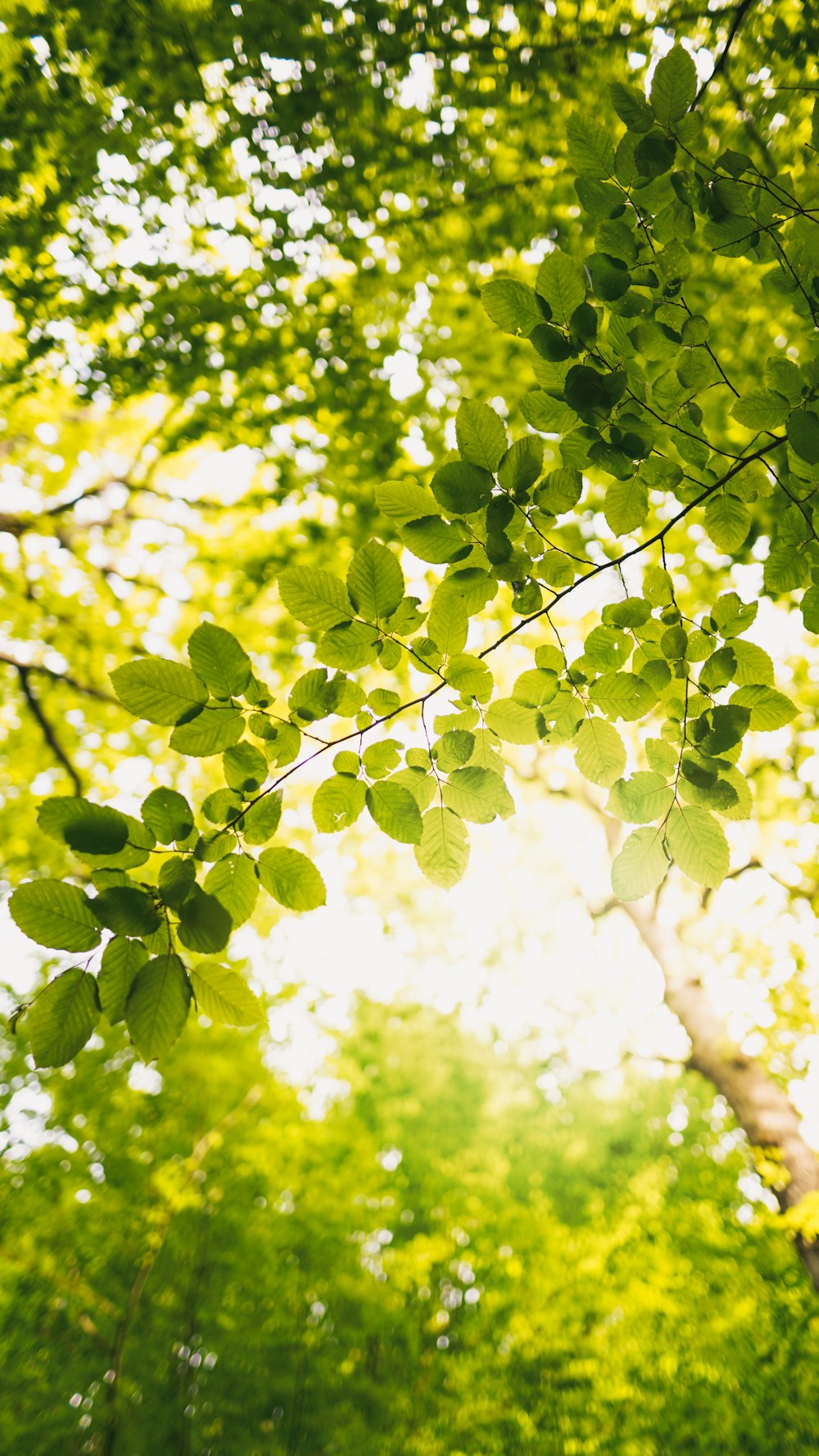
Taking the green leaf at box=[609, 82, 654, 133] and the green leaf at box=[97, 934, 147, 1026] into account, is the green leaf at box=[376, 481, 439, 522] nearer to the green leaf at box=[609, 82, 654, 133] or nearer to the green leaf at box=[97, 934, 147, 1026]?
the green leaf at box=[609, 82, 654, 133]

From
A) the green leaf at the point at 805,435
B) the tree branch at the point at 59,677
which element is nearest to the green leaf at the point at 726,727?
the green leaf at the point at 805,435

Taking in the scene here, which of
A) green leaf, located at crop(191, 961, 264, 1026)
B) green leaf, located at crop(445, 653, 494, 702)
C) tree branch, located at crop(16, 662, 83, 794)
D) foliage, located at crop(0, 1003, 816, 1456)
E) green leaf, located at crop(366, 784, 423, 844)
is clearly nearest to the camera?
green leaf, located at crop(191, 961, 264, 1026)

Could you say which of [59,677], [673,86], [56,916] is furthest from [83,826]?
[59,677]

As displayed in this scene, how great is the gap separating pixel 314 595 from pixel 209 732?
0.30m

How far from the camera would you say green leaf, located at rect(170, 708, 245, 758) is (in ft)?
3.72

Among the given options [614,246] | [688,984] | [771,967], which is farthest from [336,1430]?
[614,246]

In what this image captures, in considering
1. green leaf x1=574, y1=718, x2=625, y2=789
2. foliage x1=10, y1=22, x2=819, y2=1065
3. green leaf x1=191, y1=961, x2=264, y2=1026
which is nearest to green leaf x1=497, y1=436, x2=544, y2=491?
foliage x1=10, y1=22, x2=819, y2=1065

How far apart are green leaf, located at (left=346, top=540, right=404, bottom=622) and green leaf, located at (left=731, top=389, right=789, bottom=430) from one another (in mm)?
713

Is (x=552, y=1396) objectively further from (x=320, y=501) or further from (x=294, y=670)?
(x=320, y=501)

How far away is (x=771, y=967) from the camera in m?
7.40

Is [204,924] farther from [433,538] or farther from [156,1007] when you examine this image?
[433,538]

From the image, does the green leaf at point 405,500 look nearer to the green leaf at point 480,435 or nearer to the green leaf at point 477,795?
the green leaf at point 480,435

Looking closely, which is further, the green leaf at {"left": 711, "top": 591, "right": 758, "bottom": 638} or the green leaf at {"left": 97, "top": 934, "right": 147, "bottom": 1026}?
the green leaf at {"left": 711, "top": 591, "right": 758, "bottom": 638}

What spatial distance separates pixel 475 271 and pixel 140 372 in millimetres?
2386
